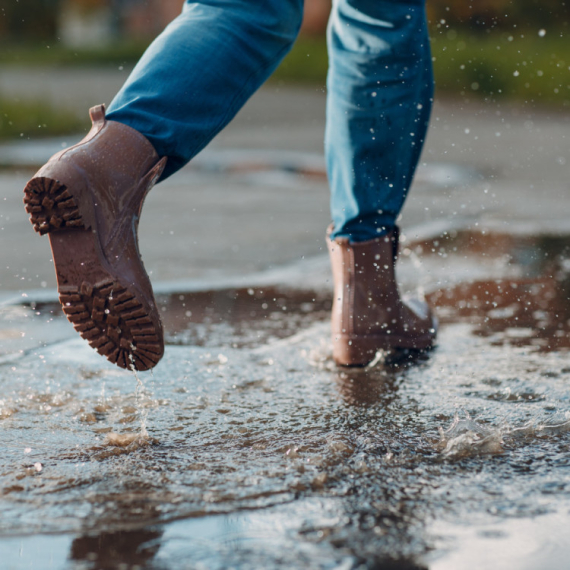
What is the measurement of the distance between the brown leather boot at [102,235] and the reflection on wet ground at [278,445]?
16 centimetres

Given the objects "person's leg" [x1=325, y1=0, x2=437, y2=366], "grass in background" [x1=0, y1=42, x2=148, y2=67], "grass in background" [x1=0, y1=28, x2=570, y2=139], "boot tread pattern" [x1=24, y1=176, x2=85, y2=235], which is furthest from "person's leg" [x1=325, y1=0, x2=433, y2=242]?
"grass in background" [x1=0, y1=42, x2=148, y2=67]

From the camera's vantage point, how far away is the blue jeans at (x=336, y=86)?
1.81 metres

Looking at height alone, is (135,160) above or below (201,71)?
below

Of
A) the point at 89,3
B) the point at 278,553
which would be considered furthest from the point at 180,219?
the point at 89,3

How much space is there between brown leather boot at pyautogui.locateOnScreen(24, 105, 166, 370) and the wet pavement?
157mm

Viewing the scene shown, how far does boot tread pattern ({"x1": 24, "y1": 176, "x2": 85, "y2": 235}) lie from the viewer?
5.46 ft

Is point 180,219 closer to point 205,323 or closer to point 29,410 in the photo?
point 205,323

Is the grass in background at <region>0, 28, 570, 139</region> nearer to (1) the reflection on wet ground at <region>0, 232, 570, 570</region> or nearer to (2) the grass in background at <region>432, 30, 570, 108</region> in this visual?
(2) the grass in background at <region>432, 30, 570, 108</region>

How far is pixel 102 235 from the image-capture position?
1723 millimetres

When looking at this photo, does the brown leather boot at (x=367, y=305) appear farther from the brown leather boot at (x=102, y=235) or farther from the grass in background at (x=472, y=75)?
the grass in background at (x=472, y=75)

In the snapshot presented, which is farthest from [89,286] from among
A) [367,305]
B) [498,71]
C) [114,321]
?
[498,71]

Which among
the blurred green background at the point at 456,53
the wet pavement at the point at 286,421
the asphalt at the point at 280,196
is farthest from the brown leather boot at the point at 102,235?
the blurred green background at the point at 456,53

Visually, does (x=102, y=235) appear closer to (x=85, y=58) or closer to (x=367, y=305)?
(x=367, y=305)

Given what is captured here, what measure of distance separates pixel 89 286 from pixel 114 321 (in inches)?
2.9
